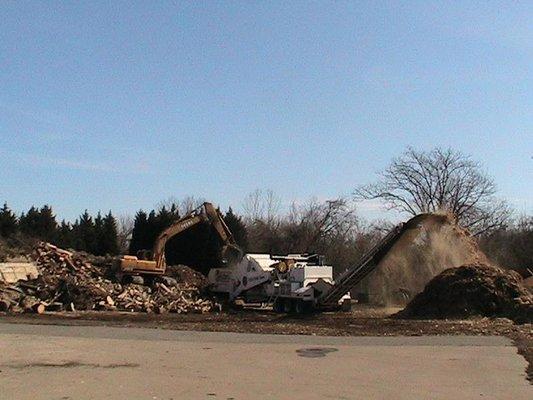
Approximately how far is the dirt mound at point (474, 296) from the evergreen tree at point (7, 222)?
1409 inches

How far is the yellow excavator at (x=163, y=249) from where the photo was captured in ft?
120

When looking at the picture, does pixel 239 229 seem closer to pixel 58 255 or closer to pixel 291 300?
pixel 58 255

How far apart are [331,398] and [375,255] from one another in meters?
21.1

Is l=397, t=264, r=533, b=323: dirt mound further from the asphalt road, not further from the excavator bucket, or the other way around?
the excavator bucket

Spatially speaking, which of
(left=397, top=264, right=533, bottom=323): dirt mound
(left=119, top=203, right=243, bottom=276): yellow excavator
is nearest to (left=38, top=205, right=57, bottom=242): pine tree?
(left=119, top=203, right=243, bottom=276): yellow excavator

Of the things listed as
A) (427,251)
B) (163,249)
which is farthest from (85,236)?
(427,251)

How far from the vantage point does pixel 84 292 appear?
3148 cm

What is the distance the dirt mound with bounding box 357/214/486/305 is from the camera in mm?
30531

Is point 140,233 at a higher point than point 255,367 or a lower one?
higher

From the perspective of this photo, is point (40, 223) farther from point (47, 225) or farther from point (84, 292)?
point (84, 292)

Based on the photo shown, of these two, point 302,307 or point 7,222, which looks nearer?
point 302,307

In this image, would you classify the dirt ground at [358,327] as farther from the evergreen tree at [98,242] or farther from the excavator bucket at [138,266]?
the evergreen tree at [98,242]

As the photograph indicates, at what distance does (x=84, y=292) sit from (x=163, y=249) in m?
7.89

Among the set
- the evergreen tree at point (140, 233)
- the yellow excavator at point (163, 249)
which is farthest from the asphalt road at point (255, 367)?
the evergreen tree at point (140, 233)
